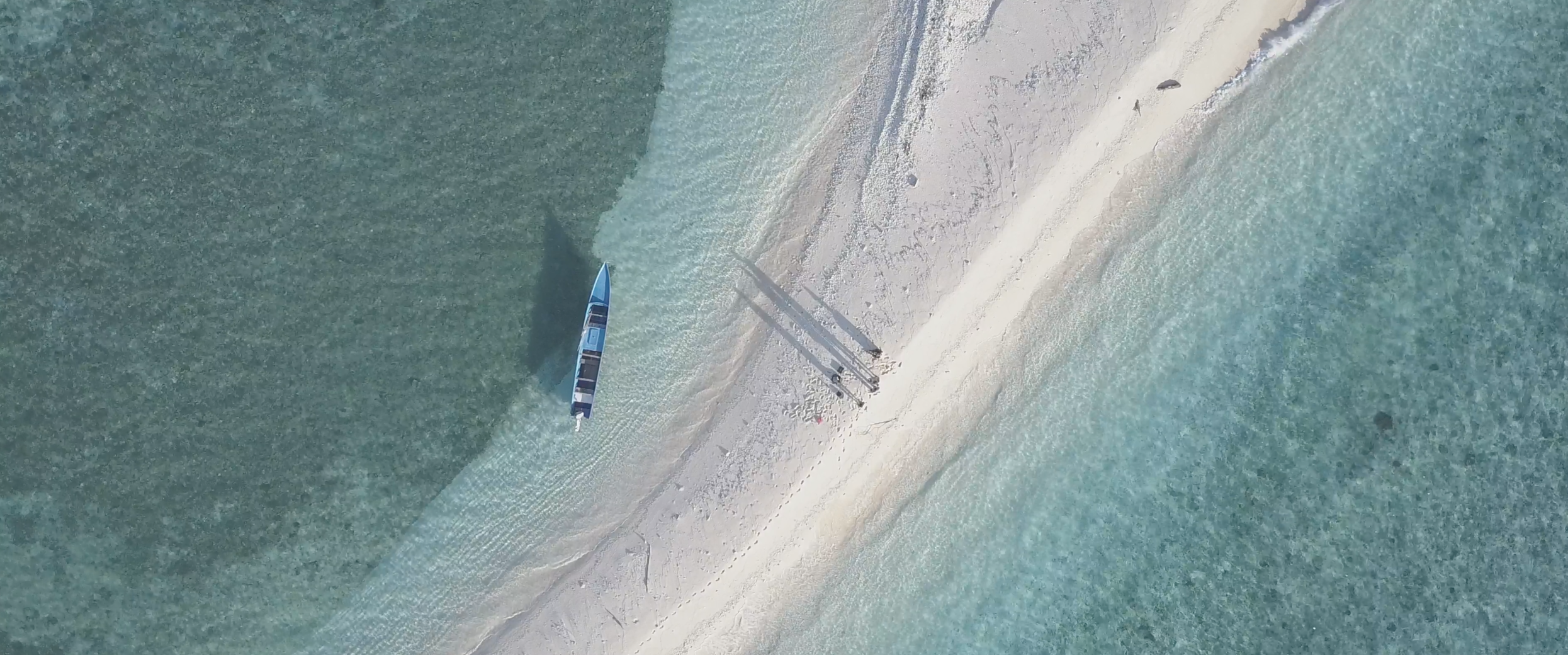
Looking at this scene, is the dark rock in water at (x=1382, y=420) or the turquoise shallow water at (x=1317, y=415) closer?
the turquoise shallow water at (x=1317, y=415)

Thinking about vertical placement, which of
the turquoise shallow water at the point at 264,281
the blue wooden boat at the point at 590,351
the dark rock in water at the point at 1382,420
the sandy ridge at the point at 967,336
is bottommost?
the dark rock in water at the point at 1382,420

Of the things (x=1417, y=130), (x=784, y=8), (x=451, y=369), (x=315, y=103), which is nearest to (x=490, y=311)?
(x=451, y=369)

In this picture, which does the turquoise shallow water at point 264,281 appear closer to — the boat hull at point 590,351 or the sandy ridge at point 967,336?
the boat hull at point 590,351

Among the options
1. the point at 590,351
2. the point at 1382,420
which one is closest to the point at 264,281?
the point at 590,351

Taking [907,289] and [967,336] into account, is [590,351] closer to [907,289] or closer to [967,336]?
[907,289]

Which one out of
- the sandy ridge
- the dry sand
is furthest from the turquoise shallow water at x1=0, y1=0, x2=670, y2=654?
the sandy ridge

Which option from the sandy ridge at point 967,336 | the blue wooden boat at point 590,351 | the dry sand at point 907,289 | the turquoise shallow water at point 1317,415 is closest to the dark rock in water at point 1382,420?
the turquoise shallow water at point 1317,415
